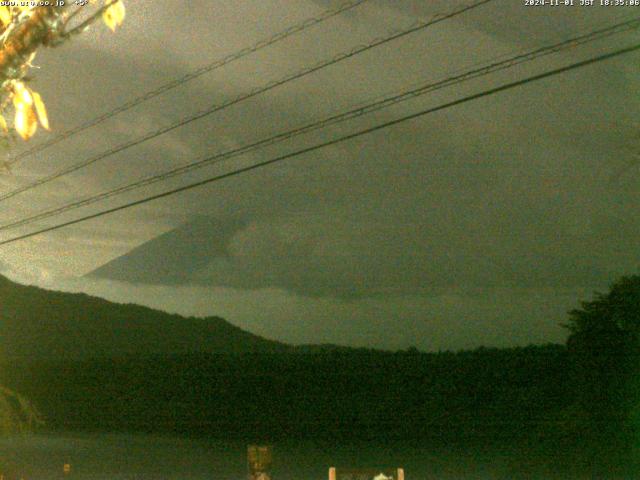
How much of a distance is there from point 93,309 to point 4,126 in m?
51.2

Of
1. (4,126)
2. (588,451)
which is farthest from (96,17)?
(588,451)

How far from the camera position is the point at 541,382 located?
30.0m

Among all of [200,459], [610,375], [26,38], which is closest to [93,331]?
[200,459]

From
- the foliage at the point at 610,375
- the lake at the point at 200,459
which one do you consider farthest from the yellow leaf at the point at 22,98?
the lake at the point at 200,459

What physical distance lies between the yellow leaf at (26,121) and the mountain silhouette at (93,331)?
106 ft

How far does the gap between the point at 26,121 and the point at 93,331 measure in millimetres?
53019

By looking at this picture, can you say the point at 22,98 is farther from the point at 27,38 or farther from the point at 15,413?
the point at 15,413

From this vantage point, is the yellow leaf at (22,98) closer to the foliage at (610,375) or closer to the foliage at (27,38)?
the foliage at (27,38)

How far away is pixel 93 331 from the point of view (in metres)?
55.5

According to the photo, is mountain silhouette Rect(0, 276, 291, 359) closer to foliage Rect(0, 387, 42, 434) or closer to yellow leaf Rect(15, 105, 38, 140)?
foliage Rect(0, 387, 42, 434)

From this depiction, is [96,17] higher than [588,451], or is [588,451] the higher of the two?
[96,17]

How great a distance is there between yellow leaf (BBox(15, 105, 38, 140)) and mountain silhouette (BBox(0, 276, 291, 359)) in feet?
106

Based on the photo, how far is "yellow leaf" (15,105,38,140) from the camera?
4.36 meters

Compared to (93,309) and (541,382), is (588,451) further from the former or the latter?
(93,309)
